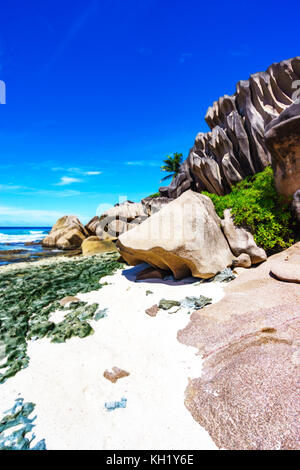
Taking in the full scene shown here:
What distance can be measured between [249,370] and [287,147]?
21.3 ft

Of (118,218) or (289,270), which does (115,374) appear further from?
(118,218)

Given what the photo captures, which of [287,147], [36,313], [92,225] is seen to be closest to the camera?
[36,313]

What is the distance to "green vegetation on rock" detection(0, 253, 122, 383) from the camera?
11.1 feet

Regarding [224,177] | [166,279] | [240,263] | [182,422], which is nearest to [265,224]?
[240,263]

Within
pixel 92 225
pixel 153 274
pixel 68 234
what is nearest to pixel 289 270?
pixel 153 274

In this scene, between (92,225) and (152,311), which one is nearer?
(152,311)

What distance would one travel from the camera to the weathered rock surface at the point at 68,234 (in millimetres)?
21219

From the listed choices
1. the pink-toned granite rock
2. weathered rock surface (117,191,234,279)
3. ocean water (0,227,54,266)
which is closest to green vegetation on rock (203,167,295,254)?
weathered rock surface (117,191,234,279)

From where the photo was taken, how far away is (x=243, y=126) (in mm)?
14164

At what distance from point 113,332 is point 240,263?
13.6 feet

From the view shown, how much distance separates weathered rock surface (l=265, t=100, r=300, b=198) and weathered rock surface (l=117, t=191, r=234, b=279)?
8.19 feet

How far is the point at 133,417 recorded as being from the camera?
212cm

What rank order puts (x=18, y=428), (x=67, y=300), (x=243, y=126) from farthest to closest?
1. (x=243, y=126)
2. (x=67, y=300)
3. (x=18, y=428)
